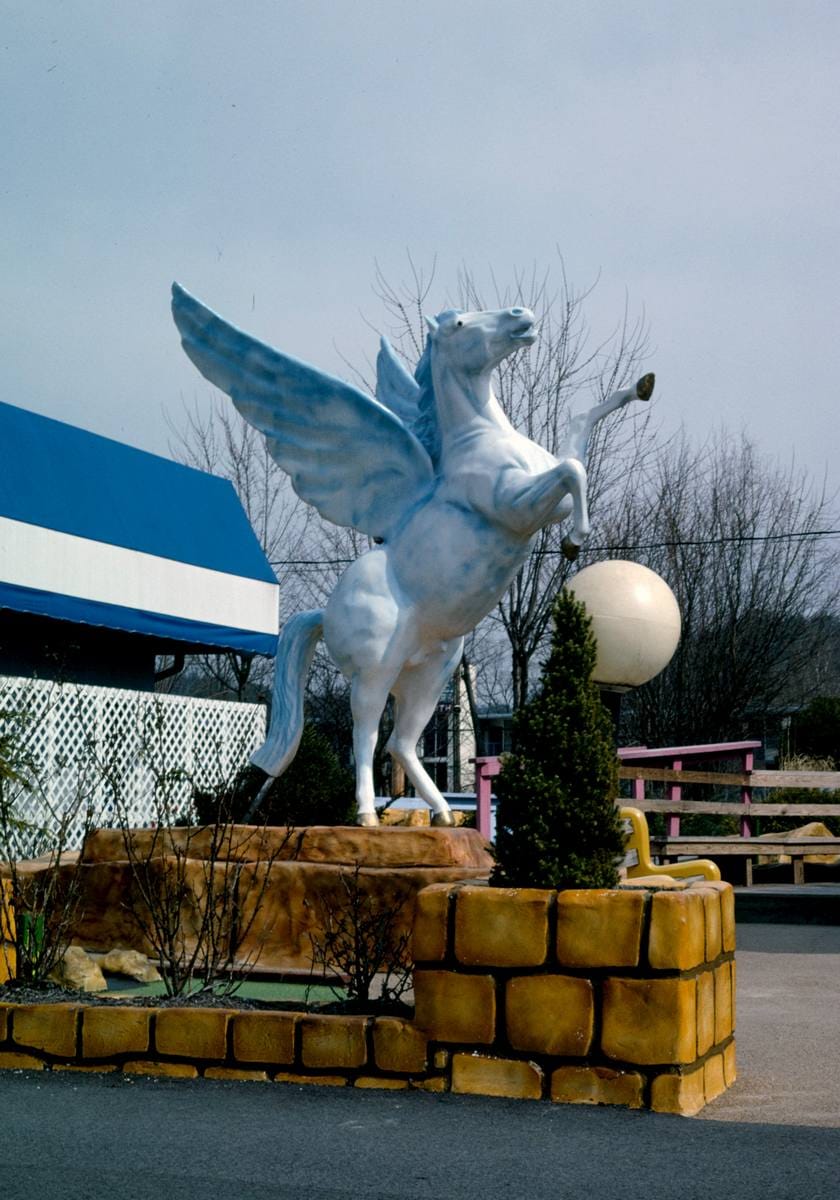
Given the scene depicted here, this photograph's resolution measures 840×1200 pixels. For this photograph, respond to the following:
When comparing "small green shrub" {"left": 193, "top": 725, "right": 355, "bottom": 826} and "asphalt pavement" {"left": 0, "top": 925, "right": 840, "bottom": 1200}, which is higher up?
"small green shrub" {"left": 193, "top": 725, "right": 355, "bottom": 826}

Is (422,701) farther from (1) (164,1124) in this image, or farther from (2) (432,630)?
(1) (164,1124)

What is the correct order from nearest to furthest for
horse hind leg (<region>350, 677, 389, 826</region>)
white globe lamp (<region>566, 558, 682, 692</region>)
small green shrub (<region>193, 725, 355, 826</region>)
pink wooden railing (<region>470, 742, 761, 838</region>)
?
1. horse hind leg (<region>350, 677, 389, 826</region>)
2. small green shrub (<region>193, 725, 355, 826</region>)
3. pink wooden railing (<region>470, 742, 761, 838</region>)
4. white globe lamp (<region>566, 558, 682, 692</region>)

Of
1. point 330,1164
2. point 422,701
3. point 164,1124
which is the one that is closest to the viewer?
→ point 330,1164

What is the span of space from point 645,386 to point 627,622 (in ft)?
19.4

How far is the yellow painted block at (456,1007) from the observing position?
4.71 m

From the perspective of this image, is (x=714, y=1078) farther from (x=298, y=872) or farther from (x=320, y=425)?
(x=320, y=425)

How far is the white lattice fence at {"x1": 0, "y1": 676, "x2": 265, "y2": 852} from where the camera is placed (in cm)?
1140

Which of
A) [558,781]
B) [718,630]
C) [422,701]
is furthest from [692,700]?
[558,781]

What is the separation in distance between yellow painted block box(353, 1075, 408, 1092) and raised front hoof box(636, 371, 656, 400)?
13.5 feet

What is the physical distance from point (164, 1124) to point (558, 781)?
171cm

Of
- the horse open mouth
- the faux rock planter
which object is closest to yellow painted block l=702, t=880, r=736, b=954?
the faux rock planter

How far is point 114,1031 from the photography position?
504 cm

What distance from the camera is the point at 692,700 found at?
25.6m

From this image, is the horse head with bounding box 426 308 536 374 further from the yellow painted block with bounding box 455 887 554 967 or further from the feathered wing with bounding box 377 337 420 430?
the yellow painted block with bounding box 455 887 554 967
